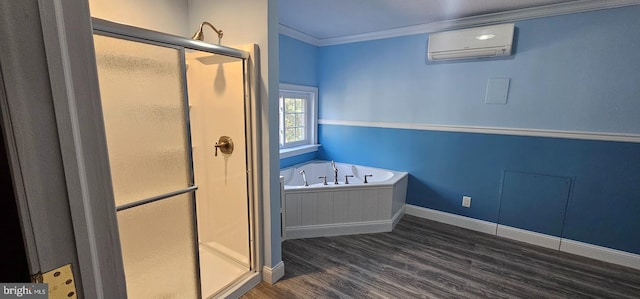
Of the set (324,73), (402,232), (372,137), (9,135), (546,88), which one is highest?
(324,73)

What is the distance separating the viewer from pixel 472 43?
9.00 ft

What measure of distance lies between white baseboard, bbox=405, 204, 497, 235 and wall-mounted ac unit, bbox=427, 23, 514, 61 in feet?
5.69

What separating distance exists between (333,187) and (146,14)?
207 centimetres

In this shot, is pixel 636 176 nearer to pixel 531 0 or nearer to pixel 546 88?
pixel 546 88

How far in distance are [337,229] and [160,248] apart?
1.75 metres

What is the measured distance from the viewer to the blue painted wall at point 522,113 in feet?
7.61

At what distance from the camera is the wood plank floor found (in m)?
2.06

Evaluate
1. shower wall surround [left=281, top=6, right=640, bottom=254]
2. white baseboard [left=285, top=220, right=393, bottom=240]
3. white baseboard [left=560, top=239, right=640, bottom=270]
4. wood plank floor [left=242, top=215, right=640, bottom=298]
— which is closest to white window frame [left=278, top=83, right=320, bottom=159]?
shower wall surround [left=281, top=6, right=640, bottom=254]

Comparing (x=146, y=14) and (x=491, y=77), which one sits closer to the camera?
(x=146, y=14)

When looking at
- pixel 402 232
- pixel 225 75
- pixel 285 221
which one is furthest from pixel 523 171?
pixel 225 75

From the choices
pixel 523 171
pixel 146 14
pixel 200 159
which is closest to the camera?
pixel 146 14

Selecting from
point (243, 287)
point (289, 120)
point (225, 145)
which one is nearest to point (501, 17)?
point (289, 120)

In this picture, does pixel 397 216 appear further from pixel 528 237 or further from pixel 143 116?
pixel 143 116

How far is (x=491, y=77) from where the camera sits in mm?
2770
